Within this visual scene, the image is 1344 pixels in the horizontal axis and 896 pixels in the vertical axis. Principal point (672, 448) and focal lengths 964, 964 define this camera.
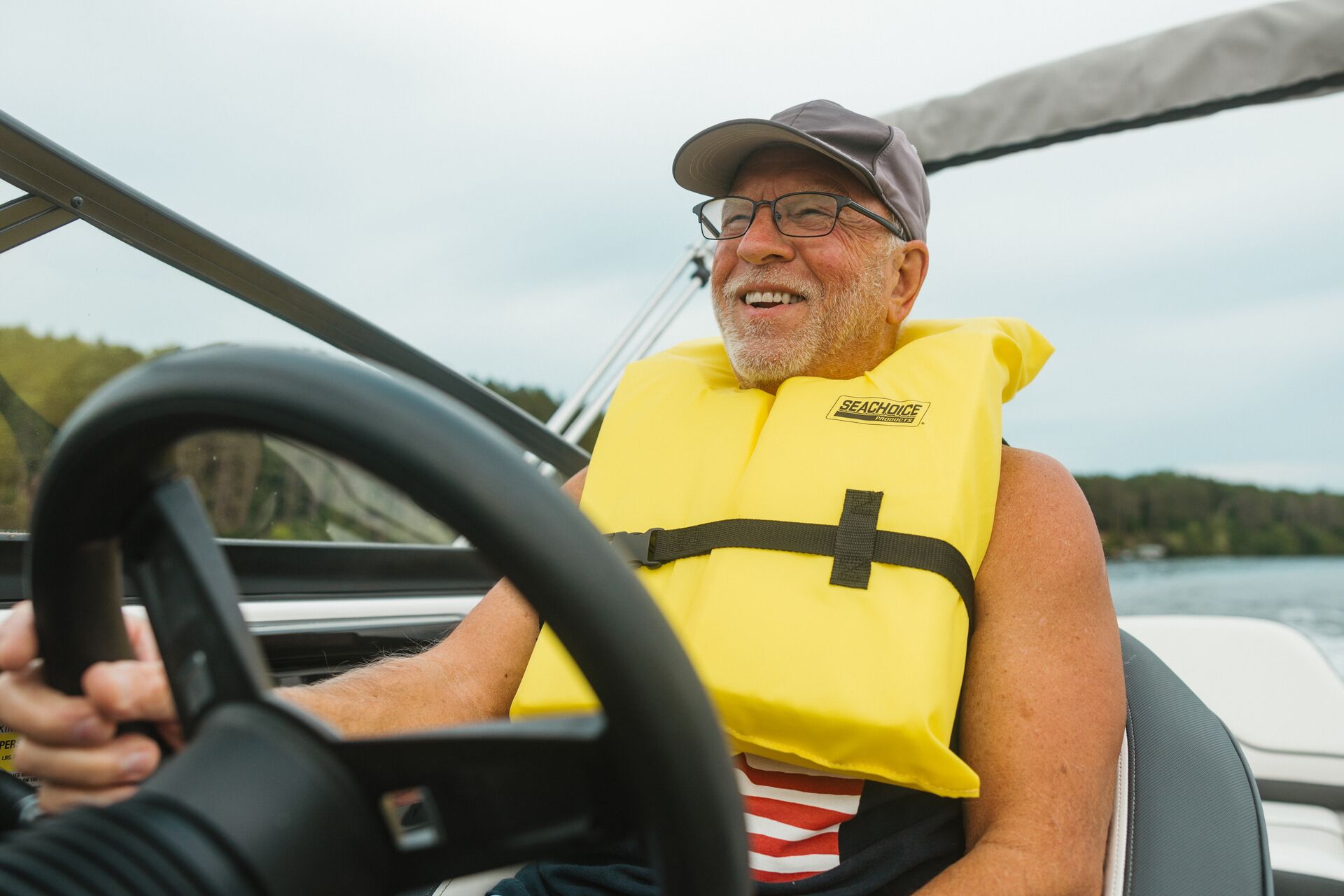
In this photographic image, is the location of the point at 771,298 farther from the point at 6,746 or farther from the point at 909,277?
the point at 6,746

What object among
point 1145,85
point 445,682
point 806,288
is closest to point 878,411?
point 806,288

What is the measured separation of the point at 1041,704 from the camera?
1.23m

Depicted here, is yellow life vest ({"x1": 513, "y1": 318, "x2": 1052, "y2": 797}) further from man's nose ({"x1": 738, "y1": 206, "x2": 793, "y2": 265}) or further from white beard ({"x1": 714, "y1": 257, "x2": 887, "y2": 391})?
man's nose ({"x1": 738, "y1": 206, "x2": 793, "y2": 265})

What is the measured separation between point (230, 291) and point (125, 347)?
8.9 inches

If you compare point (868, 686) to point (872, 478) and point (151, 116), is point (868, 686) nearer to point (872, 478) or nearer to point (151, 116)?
point (872, 478)

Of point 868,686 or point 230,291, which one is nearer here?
point 868,686

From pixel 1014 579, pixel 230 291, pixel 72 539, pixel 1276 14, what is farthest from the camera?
pixel 1276 14

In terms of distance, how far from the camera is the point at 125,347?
1531mm

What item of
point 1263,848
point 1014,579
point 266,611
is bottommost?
point 1263,848

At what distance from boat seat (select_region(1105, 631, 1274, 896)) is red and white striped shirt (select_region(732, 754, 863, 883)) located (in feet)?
1.05

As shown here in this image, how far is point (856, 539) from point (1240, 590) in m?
5.07

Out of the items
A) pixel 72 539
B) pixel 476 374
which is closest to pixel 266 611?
pixel 476 374

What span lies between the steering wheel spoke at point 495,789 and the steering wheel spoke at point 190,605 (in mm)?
84

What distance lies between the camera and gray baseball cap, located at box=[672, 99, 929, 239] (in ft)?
5.65
